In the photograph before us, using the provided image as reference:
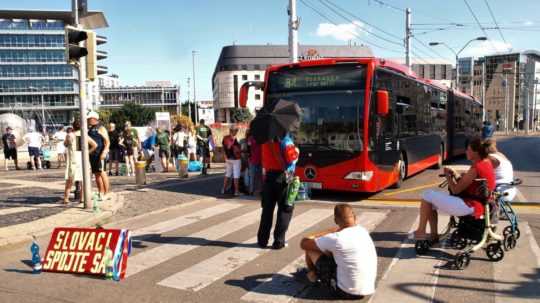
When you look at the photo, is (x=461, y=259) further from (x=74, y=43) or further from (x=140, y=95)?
(x=140, y=95)

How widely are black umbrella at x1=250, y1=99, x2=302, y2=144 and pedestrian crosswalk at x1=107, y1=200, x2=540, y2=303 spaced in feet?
5.08

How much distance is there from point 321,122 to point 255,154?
2.05 m

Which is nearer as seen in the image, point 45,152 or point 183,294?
point 183,294

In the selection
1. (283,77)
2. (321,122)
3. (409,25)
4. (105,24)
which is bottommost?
(321,122)

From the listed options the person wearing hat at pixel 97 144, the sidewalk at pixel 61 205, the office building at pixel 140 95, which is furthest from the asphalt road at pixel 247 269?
the office building at pixel 140 95

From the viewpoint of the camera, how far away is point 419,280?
4742 mm

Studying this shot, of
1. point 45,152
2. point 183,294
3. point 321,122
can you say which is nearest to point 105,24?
point 321,122

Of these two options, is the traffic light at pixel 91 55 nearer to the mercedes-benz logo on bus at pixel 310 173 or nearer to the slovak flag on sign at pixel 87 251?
the slovak flag on sign at pixel 87 251

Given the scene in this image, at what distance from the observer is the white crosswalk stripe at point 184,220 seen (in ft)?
24.1

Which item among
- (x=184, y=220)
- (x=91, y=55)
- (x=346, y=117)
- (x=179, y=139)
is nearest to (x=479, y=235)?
(x=346, y=117)

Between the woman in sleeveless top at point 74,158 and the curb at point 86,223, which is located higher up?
the woman in sleeveless top at point 74,158

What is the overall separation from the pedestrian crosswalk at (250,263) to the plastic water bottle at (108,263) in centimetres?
20

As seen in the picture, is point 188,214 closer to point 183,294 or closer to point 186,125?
point 183,294

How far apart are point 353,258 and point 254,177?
24.0 ft
